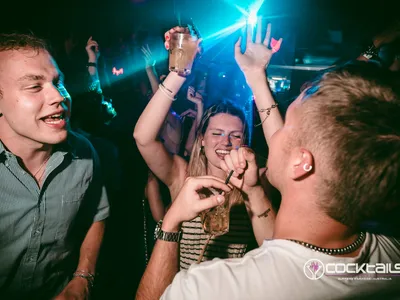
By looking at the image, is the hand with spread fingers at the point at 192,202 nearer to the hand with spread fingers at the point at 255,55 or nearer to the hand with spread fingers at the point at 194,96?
the hand with spread fingers at the point at 255,55

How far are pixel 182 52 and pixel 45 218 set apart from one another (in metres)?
1.51

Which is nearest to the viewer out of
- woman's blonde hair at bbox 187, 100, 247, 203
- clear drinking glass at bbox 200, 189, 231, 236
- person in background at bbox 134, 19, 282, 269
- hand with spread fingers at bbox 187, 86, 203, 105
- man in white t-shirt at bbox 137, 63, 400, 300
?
man in white t-shirt at bbox 137, 63, 400, 300

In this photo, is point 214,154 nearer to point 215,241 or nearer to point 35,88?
point 215,241

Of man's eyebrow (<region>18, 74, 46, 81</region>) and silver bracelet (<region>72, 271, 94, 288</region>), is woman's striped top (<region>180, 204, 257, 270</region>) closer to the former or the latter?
silver bracelet (<region>72, 271, 94, 288</region>)

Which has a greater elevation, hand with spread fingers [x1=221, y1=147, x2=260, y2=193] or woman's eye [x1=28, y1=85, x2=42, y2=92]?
woman's eye [x1=28, y1=85, x2=42, y2=92]

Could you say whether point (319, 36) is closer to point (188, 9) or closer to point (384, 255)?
point (188, 9)

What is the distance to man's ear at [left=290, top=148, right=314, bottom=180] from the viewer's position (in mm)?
1075

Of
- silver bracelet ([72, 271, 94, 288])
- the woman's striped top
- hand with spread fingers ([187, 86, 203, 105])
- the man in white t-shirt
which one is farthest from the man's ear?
hand with spread fingers ([187, 86, 203, 105])

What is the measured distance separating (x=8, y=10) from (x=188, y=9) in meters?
4.52

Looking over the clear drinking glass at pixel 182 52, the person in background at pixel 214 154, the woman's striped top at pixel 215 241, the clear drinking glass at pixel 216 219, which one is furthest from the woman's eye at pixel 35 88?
the woman's striped top at pixel 215 241

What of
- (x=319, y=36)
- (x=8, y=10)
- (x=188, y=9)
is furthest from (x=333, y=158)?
(x=188, y=9)

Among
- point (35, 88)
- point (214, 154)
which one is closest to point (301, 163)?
point (214, 154)

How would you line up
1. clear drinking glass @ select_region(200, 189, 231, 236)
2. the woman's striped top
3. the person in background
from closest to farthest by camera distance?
clear drinking glass @ select_region(200, 189, 231, 236)
the person in background
the woman's striped top

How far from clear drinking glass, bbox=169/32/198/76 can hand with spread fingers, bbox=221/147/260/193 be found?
0.76 m
